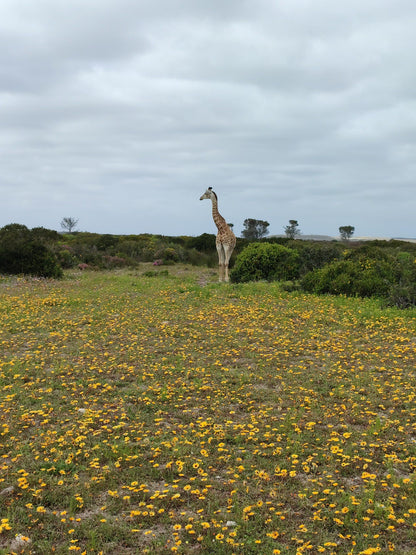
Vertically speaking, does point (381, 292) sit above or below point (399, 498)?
above

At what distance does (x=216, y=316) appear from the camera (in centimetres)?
1373

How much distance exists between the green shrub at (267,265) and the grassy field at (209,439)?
1093cm

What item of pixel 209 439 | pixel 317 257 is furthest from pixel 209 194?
pixel 209 439

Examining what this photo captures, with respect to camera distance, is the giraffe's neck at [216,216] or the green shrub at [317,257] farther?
the green shrub at [317,257]

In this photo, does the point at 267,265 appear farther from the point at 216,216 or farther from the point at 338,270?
the point at 338,270

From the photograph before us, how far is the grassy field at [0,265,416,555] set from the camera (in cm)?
411

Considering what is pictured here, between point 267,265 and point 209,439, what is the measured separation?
59.8 feet

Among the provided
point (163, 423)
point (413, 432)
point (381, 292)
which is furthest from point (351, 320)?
point (163, 423)

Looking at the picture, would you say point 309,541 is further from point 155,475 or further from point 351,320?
point 351,320

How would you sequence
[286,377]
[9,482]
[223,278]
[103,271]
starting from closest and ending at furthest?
1. [9,482]
2. [286,377]
3. [223,278]
4. [103,271]

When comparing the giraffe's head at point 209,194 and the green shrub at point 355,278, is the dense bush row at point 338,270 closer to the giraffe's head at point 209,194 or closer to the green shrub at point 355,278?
the green shrub at point 355,278

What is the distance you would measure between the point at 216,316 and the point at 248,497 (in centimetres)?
920

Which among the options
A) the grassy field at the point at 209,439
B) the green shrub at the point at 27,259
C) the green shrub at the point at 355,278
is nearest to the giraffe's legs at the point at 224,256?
the green shrub at the point at 355,278

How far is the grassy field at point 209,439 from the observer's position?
13.5ft
